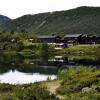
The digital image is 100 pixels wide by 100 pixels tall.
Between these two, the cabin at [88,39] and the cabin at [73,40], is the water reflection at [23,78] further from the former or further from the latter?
the cabin at [88,39]

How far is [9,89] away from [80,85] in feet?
23.8

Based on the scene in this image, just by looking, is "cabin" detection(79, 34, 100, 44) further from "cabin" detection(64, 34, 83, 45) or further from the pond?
the pond

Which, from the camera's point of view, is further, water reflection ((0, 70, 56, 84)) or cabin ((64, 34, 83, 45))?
cabin ((64, 34, 83, 45))

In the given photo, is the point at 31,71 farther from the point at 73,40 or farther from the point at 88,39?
the point at 88,39

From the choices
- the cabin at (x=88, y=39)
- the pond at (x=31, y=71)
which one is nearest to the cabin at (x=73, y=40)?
the cabin at (x=88, y=39)

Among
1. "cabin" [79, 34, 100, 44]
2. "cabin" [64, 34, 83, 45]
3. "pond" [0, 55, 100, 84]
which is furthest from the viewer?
"cabin" [79, 34, 100, 44]

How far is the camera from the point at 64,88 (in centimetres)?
3597

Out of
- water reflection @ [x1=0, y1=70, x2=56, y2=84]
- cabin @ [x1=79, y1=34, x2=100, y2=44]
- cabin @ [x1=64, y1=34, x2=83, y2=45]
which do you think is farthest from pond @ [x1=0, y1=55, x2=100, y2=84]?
cabin @ [x1=79, y1=34, x2=100, y2=44]

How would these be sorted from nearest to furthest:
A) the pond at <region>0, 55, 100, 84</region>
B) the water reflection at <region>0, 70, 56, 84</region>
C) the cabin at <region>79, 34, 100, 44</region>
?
the water reflection at <region>0, 70, 56, 84</region>, the pond at <region>0, 55, 100, 84</region>, the cabin at <region>79, 34, 100, 44</region>

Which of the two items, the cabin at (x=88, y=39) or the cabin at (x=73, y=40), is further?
the cabin at (x=88, y=39)

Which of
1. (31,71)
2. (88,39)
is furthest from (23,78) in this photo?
(88,39)

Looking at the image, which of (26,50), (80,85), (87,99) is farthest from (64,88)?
(26,50)

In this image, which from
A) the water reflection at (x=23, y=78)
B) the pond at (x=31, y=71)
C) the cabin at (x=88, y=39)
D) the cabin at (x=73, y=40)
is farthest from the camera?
the cabin at (x=88, y=39)

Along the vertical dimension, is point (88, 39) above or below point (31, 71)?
above
